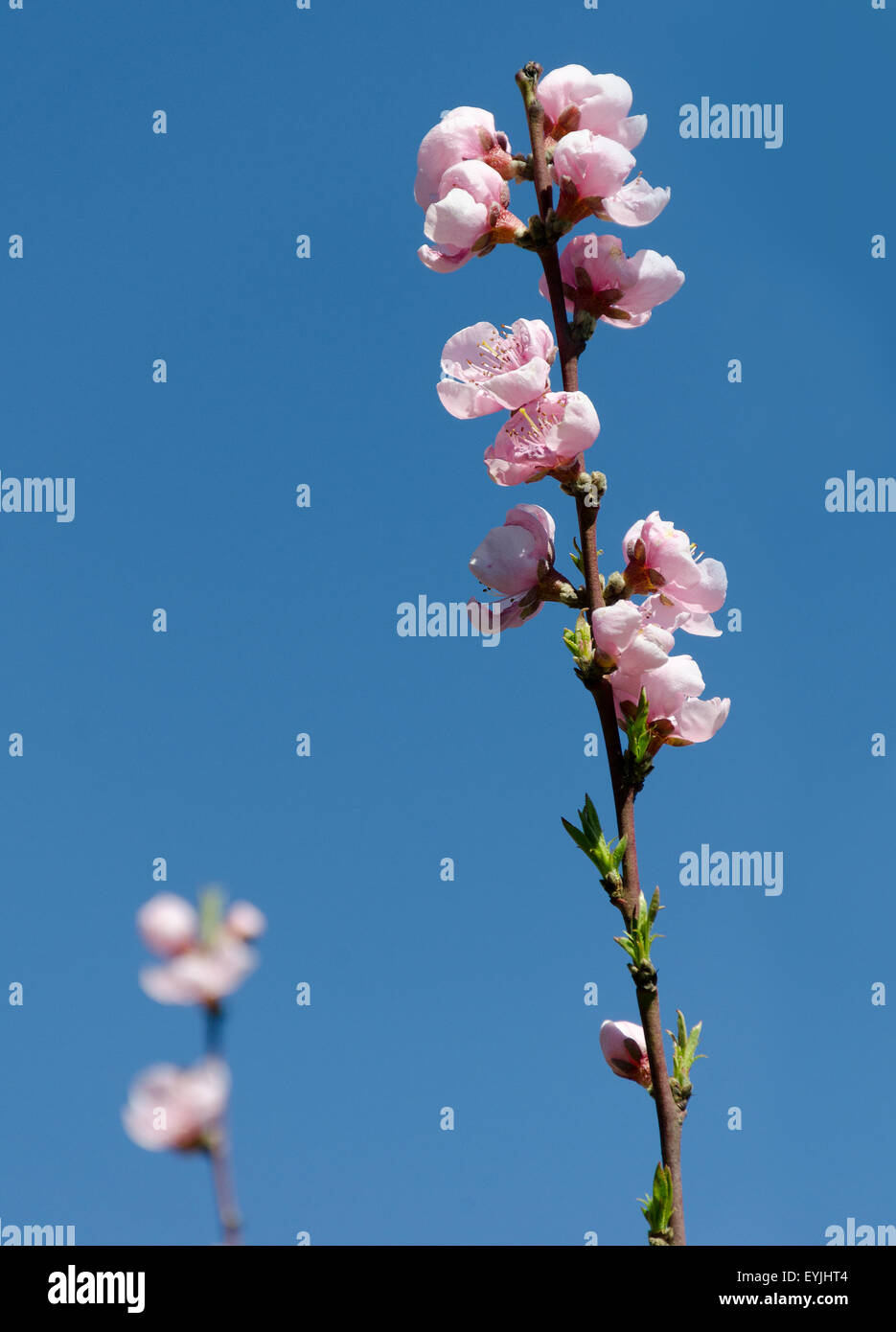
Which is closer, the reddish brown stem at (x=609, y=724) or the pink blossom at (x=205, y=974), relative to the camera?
the pink blossom at (x=205, y=974)

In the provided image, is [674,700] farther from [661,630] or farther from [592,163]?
[592,163]

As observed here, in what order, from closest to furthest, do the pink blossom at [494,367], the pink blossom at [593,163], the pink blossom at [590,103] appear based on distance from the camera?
1. the pink blossom at [494,367]
2. the pink blossom at [593,163]
3. the pink blossom at [590,103]

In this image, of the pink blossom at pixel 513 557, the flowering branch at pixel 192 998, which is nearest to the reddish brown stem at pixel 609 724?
the pink blossom at pixel 513 557

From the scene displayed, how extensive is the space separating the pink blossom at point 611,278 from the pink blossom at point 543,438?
33 cm

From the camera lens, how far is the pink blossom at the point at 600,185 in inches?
97.1

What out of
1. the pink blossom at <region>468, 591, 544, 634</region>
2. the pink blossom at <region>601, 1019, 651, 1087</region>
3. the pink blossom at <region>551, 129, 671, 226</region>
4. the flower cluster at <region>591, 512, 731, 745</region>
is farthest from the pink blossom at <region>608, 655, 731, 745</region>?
the pink blossom at <region>551, 129, 671, 226</region>

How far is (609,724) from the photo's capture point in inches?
92.4

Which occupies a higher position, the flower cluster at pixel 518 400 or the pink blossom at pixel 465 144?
the pink blossom at pixel 465 144

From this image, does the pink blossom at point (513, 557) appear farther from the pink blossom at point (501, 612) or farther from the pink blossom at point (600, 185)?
the pink blossom at point (600, 185)

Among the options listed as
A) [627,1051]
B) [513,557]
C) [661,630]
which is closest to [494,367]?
[513,557]

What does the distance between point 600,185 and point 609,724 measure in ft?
3.79
